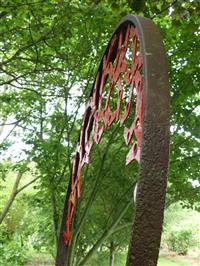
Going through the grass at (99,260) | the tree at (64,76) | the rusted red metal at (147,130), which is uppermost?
the tree at (64,76)

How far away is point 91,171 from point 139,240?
15.9 ft

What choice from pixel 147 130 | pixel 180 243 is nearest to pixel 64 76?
pixel 147 130

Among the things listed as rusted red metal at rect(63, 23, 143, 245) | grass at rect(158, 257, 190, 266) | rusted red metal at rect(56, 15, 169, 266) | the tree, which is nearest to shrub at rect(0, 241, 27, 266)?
the tree

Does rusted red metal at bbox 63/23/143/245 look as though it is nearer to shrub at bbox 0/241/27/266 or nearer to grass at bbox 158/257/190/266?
shrub at bbox 0/241/27/266

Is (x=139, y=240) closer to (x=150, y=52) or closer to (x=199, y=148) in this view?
(x=150, y=52)

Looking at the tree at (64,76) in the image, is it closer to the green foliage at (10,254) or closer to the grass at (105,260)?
the green foliage at (10,254)

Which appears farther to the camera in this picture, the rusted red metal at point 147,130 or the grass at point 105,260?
the grass at point 105,260

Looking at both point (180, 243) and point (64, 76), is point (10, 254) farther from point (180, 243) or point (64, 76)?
point (180, 243)

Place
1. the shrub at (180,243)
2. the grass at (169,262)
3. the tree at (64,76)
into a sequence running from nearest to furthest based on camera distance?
the tree at (64,76), the grass at (169,262), the shrub at (180,243)

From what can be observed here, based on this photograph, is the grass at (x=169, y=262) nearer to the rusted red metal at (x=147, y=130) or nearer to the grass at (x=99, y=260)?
the grass at (x=99, y=260)

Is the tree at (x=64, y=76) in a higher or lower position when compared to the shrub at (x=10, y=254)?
higher

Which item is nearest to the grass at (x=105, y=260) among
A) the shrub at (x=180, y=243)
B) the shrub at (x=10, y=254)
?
A: the shrub at (x=180, y=243)

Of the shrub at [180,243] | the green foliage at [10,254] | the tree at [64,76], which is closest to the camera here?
the tree at [64,76]

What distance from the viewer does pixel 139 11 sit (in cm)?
338
